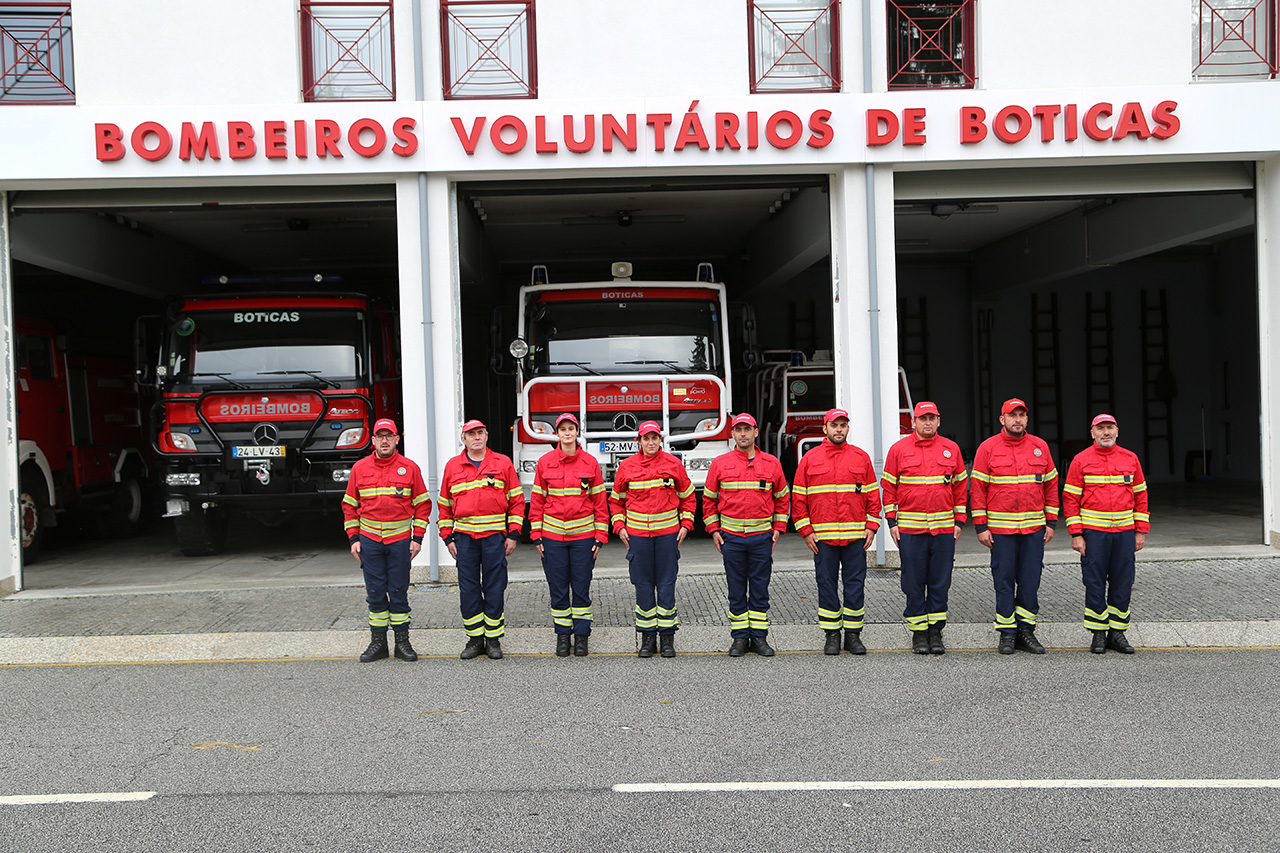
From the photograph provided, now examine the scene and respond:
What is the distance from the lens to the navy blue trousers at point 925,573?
6.51 meters

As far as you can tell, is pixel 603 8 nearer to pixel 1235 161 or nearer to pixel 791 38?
pixel 791 38

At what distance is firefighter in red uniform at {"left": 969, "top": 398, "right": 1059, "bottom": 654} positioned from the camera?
6.43 metres

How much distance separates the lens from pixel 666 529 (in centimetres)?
658

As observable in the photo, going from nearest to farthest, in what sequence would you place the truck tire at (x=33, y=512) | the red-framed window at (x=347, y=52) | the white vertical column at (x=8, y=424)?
the white vertical column at (x=8, y=424) → the red-framed window at (x=347, y=52) → the truck tire at (x=33, y=512)

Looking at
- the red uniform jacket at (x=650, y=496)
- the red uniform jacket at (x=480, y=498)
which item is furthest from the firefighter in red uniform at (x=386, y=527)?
the red uniform jacket at (x=650, y=496)

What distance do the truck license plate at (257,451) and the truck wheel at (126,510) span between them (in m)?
3.86

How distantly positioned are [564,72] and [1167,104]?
5.48 meters

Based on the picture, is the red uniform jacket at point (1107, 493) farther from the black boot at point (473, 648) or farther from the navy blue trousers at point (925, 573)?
the black boot at point (473, 648)

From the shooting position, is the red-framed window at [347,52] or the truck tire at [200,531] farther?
the truck tire at [200,531]

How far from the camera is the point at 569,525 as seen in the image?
661 cm

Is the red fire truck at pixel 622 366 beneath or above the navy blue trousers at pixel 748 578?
above

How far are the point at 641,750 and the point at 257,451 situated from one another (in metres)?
6.81

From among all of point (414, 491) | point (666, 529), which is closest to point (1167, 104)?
point (666, 529)

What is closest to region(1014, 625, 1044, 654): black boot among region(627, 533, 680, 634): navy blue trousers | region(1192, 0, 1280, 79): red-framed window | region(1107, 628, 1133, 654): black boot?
region(1107, 628, 1133, 654): black boot
